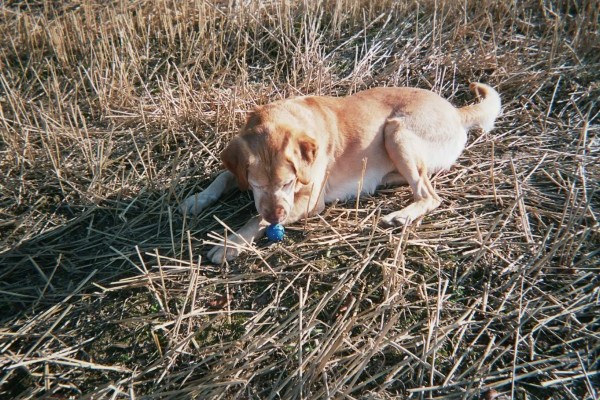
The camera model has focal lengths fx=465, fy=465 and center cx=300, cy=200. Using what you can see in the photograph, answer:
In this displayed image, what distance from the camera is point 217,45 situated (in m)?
5.80

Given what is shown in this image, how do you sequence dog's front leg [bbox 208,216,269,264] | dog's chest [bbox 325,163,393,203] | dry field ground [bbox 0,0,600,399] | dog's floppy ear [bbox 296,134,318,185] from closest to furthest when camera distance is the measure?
1. dry field ground [bbox 0,0,600,399]
2. dog's front leg [bbox 208,216,269,264]
3. dog's floppy ear [bbox 296,134,318,185]
4. dog's chest [bbox 325,163,393,203]

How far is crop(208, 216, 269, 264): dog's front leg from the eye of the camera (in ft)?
11.5

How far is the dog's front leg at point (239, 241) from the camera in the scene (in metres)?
3.52

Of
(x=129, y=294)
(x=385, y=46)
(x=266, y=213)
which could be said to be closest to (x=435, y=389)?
(x=266, y=213)

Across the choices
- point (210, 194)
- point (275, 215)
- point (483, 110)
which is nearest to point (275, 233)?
point (275, 215)

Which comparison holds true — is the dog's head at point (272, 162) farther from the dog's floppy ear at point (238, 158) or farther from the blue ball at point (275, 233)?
the blue ball at point (275, 233)

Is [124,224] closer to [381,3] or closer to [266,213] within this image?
[266,213]

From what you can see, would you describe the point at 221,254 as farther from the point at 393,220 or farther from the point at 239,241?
the point at 393,220

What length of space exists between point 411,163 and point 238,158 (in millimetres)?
1650

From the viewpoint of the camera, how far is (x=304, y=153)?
12.1 feet

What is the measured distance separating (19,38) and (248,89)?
309 centimetres

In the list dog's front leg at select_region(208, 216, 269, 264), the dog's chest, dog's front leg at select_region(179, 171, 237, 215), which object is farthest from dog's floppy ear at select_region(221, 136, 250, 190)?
the dog's chest

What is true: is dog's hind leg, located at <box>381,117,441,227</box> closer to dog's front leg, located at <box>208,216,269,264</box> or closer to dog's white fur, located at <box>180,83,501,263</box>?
dog's white fur, located at <box>180,83,501,263</box>

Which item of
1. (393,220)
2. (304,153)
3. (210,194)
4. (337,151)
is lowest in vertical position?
(393,220)
